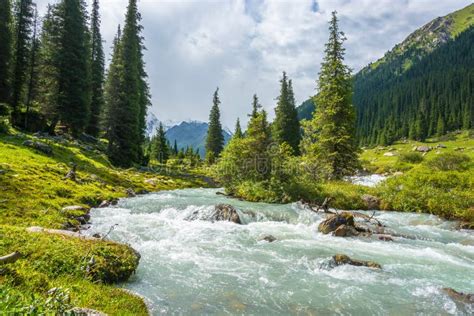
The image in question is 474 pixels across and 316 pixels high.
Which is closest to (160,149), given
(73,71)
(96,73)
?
(96,73)

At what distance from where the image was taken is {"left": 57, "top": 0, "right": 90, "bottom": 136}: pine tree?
39.8m

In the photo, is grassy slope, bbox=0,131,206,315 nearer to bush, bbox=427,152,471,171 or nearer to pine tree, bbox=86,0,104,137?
pine tree, bbox=86,0,104,137

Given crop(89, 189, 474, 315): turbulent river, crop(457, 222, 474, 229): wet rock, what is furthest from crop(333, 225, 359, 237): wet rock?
crop(457, 222, 474, 229): wet rock

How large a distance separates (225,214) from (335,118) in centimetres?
1880

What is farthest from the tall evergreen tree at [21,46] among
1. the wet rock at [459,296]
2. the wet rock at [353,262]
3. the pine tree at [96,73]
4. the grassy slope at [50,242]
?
the wet rock at [459,296]

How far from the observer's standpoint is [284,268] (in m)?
Result: 11.0

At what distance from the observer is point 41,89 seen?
40250 mm

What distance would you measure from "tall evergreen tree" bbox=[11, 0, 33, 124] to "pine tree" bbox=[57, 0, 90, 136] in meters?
5.11

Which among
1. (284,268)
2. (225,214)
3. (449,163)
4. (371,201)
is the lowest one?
(284,268)

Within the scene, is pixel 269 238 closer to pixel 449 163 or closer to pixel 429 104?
pixel 449 163

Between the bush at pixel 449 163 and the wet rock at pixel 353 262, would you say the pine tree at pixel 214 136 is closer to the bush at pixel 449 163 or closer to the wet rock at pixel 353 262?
the bush at pixel 449 163

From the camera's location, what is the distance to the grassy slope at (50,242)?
5980 millimetres

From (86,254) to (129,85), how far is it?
1537 inches

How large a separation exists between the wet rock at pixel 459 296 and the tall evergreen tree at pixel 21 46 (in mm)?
45980
